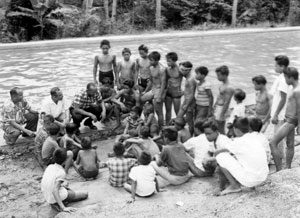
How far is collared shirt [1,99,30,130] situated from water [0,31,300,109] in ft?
9.55

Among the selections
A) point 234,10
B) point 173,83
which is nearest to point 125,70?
point 173,83

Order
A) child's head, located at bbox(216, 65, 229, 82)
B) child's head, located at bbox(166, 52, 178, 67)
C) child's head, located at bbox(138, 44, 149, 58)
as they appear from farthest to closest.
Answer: child's head, located at bbox(138, 44, 149, 58), child's head, located at bbox(166, 52, 178, 67), child's head, located at bbox(216, 65, 229, 82)

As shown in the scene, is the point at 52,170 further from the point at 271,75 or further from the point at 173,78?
the point at 271,75

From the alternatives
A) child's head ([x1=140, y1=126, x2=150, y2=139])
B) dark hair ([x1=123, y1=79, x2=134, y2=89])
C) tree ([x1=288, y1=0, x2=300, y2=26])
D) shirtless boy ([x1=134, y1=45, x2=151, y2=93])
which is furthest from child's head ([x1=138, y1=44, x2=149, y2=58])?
tree ([x1=288, y1=0, x2=300, y2=26])

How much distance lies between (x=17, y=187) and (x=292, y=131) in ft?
13.8

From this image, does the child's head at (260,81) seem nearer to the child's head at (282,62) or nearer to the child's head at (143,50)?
the child's head at (282,62)

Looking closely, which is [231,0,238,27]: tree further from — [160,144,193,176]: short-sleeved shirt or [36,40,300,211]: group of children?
[160,144,193,176]: short-sleeved shirt

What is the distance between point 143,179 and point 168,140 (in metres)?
0.72

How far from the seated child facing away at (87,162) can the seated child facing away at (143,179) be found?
0.92 m

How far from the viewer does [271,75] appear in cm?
1373

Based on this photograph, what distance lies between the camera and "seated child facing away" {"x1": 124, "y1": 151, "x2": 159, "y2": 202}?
5289mm

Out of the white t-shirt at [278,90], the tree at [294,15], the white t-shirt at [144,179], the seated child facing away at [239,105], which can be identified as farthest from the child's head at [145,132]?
the tree at [294,15]

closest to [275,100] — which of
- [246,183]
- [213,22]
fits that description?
[246,183]

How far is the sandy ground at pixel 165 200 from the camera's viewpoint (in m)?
4.62
